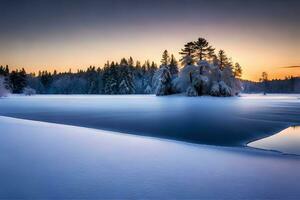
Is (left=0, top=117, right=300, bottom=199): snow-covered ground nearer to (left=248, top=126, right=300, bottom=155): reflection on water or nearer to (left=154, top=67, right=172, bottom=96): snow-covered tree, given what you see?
(left=248, top=126, right=300, bottom=155): reflection on water

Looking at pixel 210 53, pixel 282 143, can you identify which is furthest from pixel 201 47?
pixel 282 143

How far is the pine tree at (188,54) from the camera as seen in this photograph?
49.0 meters

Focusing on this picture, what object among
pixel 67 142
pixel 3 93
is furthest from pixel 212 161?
pixel 3 93

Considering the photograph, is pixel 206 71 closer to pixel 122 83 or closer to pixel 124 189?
pixel 122 83

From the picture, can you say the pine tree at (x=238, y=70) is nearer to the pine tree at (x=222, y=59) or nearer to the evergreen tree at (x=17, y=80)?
the pine tree at (x=222, y=59)

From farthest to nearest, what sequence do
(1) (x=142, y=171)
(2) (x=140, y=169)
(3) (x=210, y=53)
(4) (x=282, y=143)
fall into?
1. (3) (x=210, y=53)
2. (4) (x=282, y=143)
3. (2) (x=140, y=169)
4. (1) (x=142, y=171)

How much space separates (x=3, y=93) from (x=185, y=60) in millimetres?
36698

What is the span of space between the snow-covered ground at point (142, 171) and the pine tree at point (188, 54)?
142 ft

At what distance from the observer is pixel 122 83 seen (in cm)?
7744

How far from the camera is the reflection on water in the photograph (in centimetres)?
691

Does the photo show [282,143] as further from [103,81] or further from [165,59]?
[103,81]

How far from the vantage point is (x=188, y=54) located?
49688 mm

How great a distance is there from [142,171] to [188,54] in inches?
1844

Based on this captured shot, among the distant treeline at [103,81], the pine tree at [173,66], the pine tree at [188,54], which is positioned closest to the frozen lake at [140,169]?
the pine tree at [188,54]
